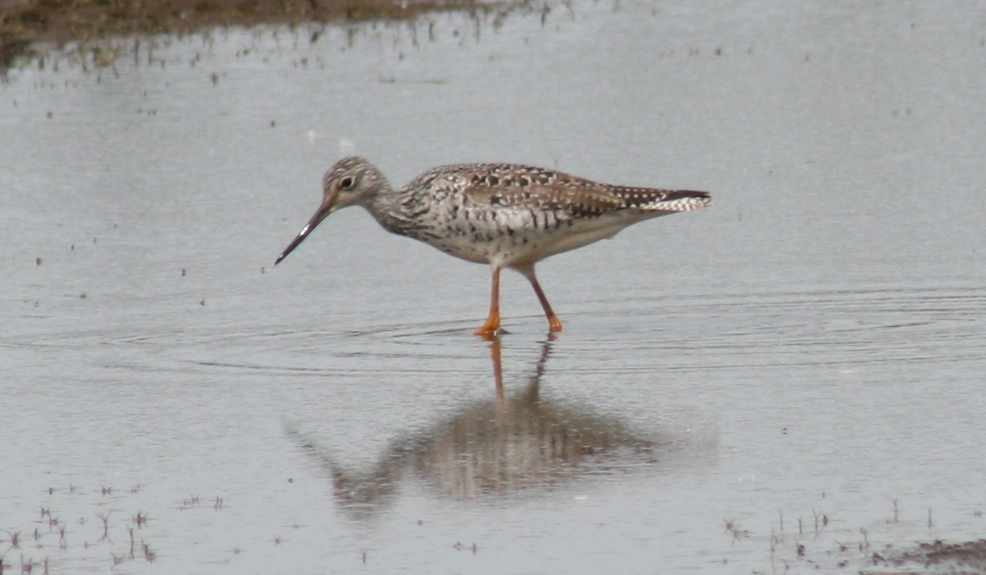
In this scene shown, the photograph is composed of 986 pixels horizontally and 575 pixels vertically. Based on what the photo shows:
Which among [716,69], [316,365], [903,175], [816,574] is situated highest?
[716,69]

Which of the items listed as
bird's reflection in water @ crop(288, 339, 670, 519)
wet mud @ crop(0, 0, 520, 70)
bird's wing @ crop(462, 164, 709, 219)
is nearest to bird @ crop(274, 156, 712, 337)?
bird's wing @ crop(462, 164, 709, 219)

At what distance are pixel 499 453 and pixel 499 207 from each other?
3.11 metres

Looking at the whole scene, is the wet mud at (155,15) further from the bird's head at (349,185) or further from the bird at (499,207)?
the bird at (499,207)

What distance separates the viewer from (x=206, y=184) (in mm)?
13930

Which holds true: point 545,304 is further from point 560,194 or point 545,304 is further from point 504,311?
point 560,194

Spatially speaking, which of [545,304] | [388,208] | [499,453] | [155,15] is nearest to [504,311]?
[545,304]

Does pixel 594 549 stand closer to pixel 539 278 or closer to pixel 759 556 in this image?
pixel 759 556

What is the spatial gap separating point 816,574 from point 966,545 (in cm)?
51

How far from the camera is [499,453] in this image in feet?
24.6

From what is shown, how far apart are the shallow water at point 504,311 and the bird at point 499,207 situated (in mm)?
359

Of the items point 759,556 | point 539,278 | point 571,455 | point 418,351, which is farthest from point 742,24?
point 759,556

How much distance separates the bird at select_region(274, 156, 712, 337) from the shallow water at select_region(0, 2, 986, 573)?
1.18 feet

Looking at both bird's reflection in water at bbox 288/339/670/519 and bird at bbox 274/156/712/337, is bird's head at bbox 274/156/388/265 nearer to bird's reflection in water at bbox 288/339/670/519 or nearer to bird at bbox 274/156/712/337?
bird at bbox 274/156/712/337

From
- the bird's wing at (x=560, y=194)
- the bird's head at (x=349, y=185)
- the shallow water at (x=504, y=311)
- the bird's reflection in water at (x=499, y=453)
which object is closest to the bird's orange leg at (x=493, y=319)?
the shallow water at (x=504, y=311)
